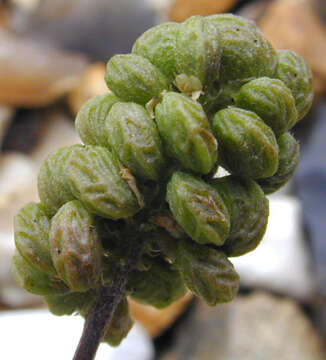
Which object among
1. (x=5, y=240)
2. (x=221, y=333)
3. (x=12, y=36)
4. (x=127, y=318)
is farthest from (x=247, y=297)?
(x=127, y=318)

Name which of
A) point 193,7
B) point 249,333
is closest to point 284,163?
point 249,333

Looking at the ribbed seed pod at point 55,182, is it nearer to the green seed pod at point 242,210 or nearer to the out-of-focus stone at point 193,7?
the green seed pod at point 242,210

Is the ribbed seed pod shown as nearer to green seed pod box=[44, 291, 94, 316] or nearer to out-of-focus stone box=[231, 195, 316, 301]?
green seed pod box=[44, 291, 94, 316]

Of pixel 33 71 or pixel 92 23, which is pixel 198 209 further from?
pixel 92 23

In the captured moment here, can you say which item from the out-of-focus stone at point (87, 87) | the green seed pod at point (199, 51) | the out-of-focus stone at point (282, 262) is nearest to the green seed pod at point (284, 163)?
the green seed pod at point (199, 51)

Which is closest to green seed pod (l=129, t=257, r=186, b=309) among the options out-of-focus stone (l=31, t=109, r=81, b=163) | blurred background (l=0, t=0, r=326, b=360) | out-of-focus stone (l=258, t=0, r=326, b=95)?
blurred background (l=0, t=0, r=326, b=360)

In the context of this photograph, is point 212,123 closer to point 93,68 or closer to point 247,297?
point 247,297
